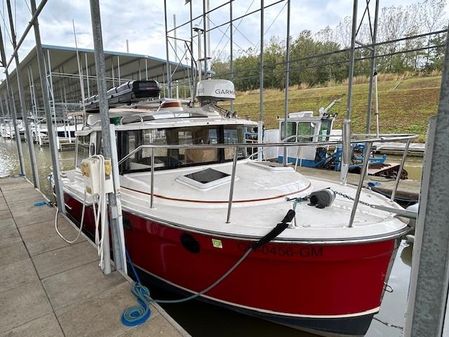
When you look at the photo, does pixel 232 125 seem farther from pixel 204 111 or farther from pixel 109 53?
pixel 109 53

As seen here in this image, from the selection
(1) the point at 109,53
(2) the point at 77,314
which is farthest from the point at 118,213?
(1) the point at 109,53

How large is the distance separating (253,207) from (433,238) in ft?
6.74

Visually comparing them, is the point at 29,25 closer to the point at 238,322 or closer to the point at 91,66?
the point at 238,322

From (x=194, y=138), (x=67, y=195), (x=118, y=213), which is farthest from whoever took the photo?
(x=67, y=195)

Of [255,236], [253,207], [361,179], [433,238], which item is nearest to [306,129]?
[253,207]

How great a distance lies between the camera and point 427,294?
919mm

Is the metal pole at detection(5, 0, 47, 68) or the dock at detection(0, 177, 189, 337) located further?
the metal pole at detection(5, 0, 47, 68)

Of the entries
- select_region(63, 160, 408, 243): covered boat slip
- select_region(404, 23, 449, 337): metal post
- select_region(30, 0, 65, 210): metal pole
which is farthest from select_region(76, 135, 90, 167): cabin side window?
select_region(404, 23, 449, 337): metal post

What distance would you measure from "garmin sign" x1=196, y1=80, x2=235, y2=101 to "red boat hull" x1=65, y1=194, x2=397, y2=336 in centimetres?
239

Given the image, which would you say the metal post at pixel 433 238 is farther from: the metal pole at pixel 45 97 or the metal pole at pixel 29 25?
the metal pole at pixel 29 25

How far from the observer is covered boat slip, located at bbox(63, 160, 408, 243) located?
241cm

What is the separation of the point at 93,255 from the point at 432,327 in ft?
10.7

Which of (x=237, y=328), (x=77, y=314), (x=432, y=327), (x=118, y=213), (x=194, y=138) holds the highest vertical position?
(x=194, y=138)

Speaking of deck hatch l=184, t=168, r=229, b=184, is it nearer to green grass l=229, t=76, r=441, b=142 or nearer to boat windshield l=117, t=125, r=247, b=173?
boat windshield l=117, t=125, r=247, b=173
